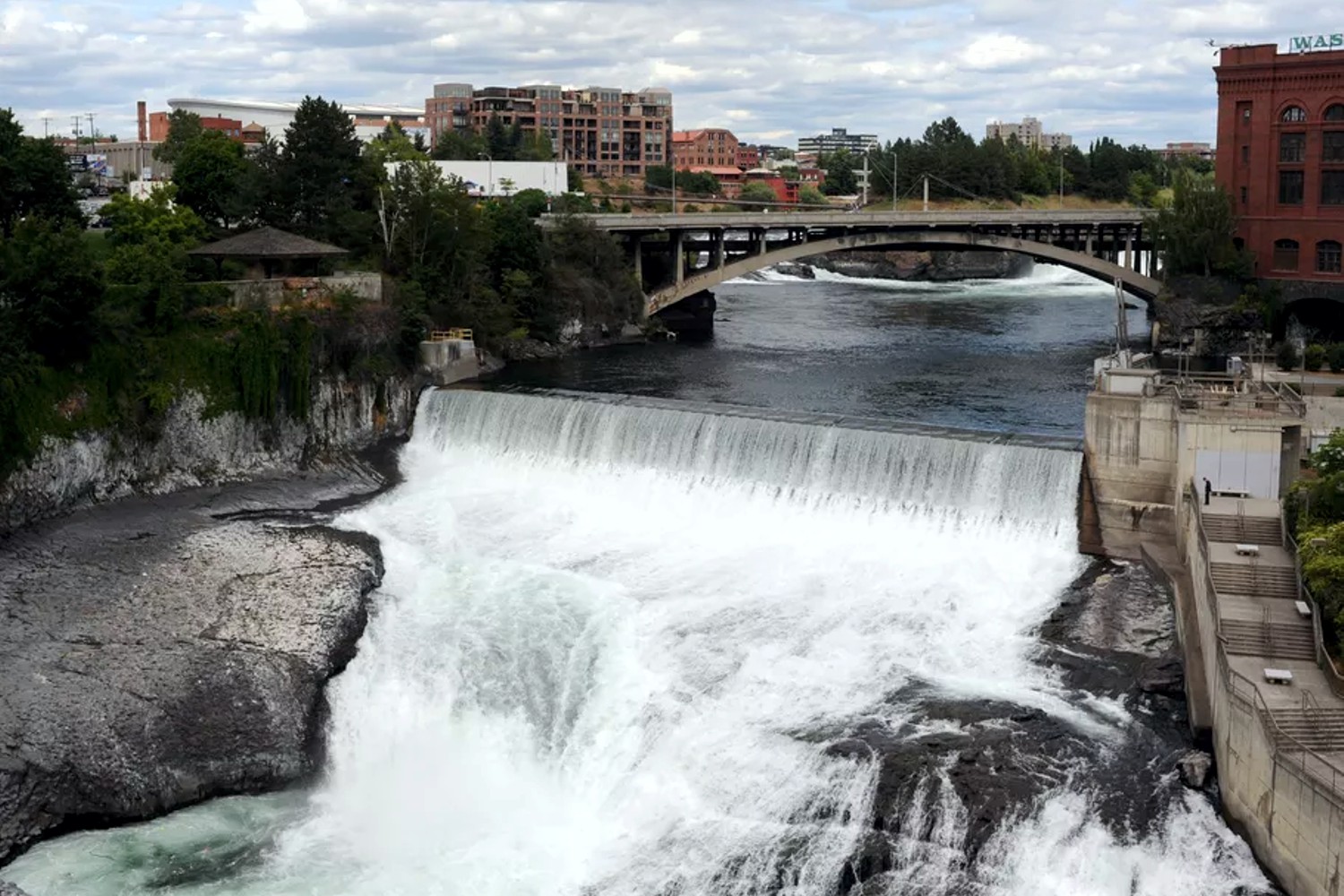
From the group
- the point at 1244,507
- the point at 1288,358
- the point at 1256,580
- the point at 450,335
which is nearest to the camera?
the point at 1256,580

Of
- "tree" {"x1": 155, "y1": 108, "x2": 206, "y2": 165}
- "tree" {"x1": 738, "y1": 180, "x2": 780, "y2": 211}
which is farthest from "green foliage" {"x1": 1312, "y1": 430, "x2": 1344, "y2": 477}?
"tree" {"x1": 738, "y1": 180, "x2": 780, "y2": 211}

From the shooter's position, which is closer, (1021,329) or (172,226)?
(172,226)

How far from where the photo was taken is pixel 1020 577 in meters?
32.3

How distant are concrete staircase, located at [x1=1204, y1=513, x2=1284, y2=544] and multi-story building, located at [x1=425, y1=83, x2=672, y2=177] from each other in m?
124

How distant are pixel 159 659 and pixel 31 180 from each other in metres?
28.6

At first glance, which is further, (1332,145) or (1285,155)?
(1285,155)

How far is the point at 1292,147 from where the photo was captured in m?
61.6

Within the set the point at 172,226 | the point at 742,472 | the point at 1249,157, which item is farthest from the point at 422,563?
the point at 1249,157

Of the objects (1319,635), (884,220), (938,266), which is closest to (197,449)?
(1319,635)

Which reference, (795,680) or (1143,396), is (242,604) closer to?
(795,680)

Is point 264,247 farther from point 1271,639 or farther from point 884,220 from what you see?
point 884,220

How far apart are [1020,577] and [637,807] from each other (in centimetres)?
1251

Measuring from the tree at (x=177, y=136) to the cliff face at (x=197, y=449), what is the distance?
139ft

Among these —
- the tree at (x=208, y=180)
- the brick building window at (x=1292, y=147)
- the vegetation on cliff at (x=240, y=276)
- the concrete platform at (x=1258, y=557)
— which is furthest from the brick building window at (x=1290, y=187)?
the tree at (x=208, y=180)
